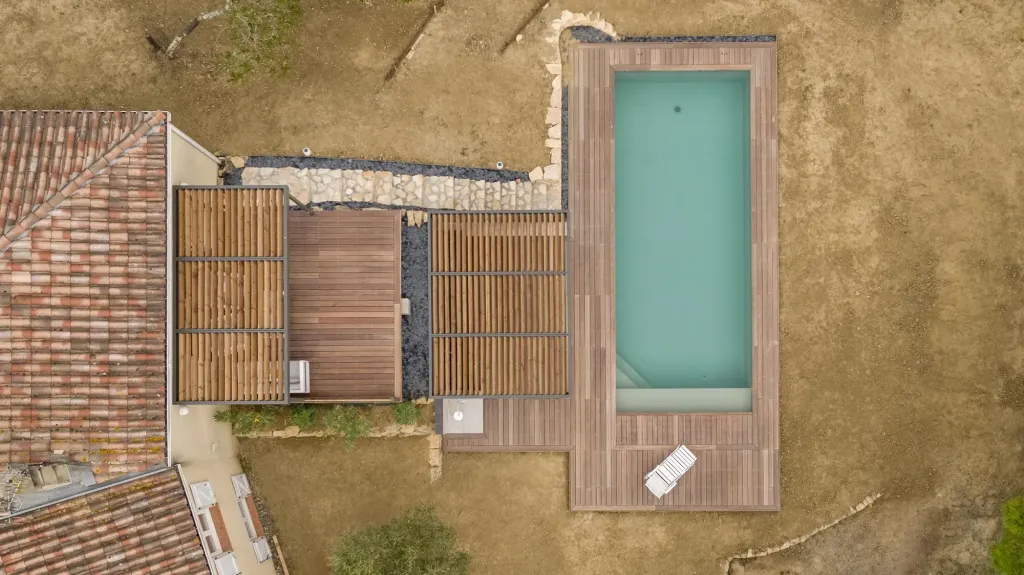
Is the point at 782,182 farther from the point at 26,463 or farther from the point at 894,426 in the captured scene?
the point at 26,463

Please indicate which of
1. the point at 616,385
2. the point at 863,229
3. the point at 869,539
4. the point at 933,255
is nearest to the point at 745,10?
the point at 863,229

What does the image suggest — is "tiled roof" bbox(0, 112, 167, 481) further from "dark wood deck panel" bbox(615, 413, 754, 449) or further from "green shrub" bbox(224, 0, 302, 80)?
"dark wood deck panel" bbox(615, 413, 754, 449)

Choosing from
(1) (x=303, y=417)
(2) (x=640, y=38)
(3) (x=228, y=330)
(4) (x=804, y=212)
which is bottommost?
(1) (x=303, y=417)

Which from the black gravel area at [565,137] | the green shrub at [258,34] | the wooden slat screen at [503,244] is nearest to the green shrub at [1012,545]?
the wooden slat screen at [503,244]

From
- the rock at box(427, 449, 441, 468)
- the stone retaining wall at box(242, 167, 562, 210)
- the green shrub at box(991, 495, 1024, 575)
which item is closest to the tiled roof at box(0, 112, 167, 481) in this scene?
the stone retaining wall at box(242, 167, 562, 210)

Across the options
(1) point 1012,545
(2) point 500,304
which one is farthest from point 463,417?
(1) point 1012,545

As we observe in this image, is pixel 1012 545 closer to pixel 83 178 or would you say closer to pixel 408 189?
pixel 408 189

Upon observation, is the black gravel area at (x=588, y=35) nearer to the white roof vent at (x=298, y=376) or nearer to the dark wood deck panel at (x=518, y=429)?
the dark wood deck panel at (x=518, y=429)
